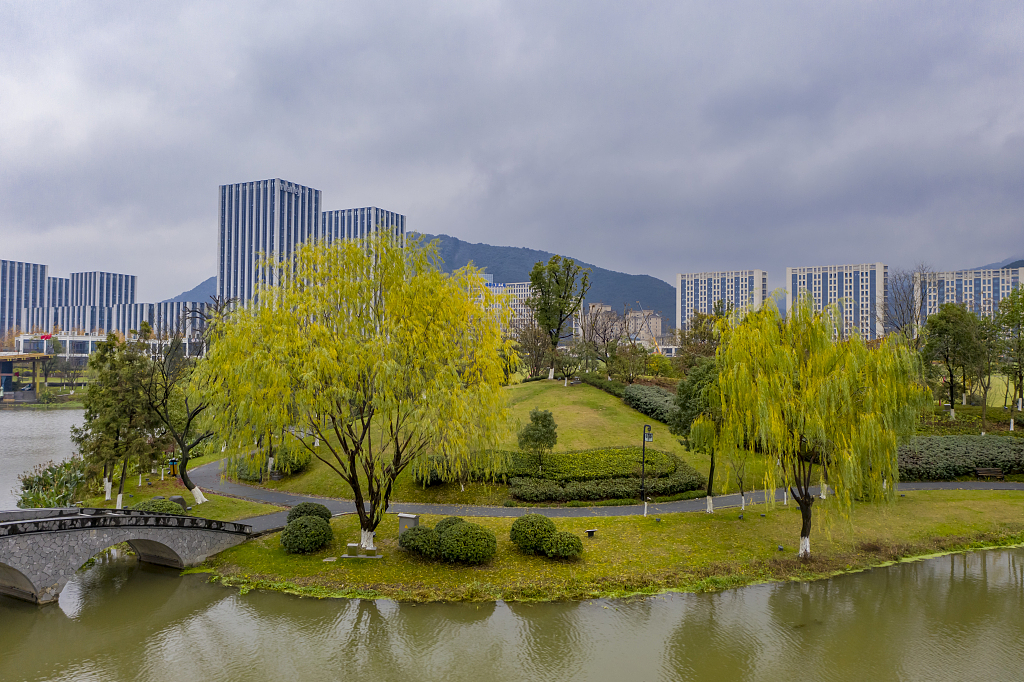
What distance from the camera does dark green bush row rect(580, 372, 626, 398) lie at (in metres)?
39.8

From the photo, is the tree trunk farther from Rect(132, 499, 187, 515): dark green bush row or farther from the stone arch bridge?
Rect(132, 499, 187, 515): dark green bush row

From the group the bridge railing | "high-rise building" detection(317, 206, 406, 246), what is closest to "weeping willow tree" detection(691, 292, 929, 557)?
the bridge railing

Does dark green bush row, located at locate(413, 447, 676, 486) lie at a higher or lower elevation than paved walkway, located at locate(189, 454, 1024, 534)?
higher

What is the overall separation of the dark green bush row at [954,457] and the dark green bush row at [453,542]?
22.9m

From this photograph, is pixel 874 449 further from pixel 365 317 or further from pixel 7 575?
pixel 7 575

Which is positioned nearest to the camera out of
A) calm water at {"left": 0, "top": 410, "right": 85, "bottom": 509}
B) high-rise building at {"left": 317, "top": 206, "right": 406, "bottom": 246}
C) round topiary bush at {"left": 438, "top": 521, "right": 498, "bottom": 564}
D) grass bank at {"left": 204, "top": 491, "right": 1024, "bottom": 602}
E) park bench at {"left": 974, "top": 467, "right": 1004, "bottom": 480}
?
grass bank at {"left": 204, "top": 491, "right": 1024, "bottom": 602}

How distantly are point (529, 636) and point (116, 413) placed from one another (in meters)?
20.4

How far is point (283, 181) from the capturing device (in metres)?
168

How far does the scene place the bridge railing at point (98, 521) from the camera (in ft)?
48.4

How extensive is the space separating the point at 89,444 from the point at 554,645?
22.2 metres

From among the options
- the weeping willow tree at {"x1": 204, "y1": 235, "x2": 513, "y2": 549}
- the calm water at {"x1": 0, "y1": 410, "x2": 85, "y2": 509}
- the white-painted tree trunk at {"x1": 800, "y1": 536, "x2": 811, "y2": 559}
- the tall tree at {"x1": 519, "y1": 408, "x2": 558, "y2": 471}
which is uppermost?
the weeping willow tree at {"x1": 204, "y1": 235, "x2": 513, "y2": 549}

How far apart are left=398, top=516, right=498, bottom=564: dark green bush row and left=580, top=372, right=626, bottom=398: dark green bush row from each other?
22604 millimetres

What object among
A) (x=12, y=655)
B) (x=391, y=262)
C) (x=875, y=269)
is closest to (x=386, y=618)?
(x=12, y=655)

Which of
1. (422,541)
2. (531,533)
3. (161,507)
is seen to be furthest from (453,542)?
(161,507)
